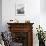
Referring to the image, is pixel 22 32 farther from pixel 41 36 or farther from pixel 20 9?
pixel 20 9

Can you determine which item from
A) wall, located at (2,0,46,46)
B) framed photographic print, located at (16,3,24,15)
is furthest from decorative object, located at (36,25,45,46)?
framed photographic print, located at (16,3,24,15)

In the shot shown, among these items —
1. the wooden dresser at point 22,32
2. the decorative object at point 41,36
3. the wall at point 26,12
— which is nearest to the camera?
the decorative object at point 41,36

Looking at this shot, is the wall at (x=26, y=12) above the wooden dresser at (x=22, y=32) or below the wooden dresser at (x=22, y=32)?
above

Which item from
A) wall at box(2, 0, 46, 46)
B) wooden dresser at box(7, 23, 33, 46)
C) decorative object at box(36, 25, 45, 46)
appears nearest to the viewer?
decorative object at box(36, 25, 45, 46)

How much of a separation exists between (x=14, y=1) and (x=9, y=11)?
1.47ft

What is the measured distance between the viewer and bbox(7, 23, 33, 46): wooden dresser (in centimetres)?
529

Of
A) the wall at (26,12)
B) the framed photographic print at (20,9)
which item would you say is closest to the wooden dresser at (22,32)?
the wall at (26,12)

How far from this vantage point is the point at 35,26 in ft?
18.1

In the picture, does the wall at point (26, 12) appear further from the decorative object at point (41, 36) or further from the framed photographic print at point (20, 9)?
the decorative object at point (41, 36)

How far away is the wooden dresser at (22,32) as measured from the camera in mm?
5293

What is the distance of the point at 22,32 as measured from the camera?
5367mm

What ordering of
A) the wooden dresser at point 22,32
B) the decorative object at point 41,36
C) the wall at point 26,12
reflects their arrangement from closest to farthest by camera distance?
the decorative object at point 41,36 < the wooden dresser at point 22,32 < the wall at point 26,12

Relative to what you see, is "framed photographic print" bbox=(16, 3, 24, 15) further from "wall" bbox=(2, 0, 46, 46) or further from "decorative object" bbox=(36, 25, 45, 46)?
"decorative object" bbox=(36, 25, 45, 46)

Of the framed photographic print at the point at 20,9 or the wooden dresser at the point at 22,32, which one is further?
the framed photographic print at the point at 20,9
